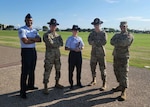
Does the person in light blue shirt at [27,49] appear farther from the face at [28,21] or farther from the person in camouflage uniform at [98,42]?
the person in camouflage uniform at [98,42]

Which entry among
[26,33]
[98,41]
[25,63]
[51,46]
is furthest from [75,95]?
[26,33]

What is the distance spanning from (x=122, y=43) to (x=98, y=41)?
0.97 m

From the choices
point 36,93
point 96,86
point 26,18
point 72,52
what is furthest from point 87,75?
point 26,18

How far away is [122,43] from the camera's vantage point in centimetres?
698

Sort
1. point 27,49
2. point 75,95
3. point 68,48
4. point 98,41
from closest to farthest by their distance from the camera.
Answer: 1. point 27,49
2. point 75,95
3. point 98,41
4. point 68,48

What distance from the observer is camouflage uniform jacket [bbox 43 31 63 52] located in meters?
7.11

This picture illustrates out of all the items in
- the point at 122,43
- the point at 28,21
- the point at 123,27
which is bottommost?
the point at 122,43

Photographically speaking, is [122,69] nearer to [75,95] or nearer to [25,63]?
[75,95]

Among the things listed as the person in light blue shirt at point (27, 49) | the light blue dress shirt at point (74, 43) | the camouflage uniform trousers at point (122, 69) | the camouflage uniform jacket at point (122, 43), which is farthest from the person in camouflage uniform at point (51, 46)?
the camouflage uniform trousers at point (122, 69)

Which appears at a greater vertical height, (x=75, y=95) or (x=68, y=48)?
(x=68, y=48)

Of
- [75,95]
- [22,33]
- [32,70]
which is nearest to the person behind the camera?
[22,33]

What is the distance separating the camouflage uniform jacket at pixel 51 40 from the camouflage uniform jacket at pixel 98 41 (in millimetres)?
1129

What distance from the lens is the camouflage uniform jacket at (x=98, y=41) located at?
7.73 meters

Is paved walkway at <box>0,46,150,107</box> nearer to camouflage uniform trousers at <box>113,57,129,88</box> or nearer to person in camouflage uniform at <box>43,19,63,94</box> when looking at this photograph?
camouflage uniform trousers at <box>113,57,129,88</box>
